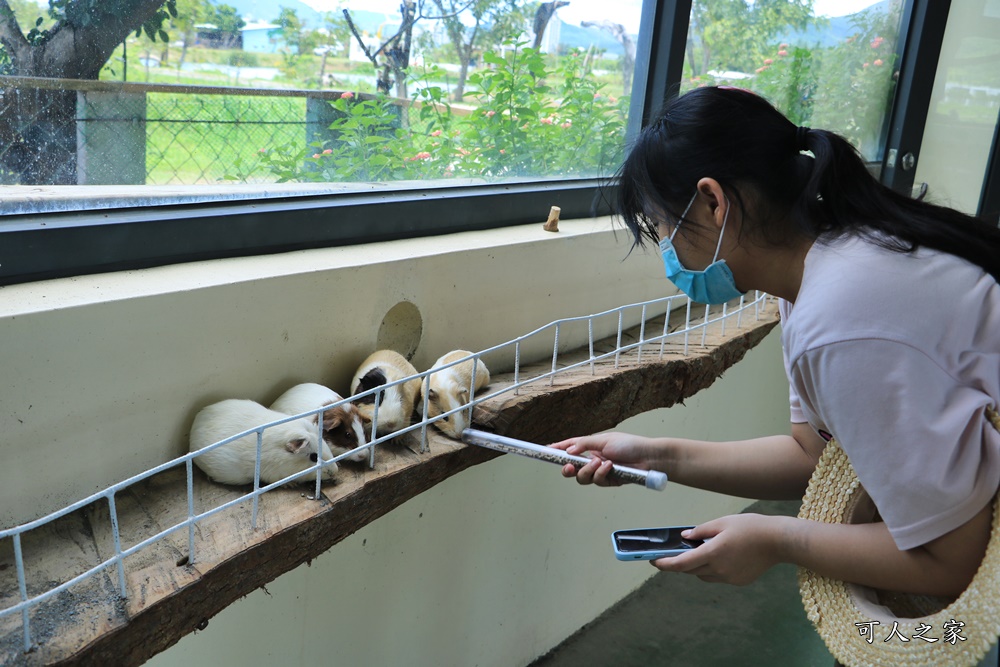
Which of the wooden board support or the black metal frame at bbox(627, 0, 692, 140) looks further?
the black metal frame at bbox(627, 0, 692, 140)

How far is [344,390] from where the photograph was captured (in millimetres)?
1213

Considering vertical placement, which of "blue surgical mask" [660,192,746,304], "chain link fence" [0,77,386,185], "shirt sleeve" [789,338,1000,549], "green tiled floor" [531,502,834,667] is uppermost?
"chain link fence" [0,77,386,185]

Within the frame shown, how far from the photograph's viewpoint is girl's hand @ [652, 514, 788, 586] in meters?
0.88

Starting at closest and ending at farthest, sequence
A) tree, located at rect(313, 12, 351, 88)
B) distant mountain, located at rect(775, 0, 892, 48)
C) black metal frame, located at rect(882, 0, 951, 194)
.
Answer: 1. tree, located at rect(313, 12, 351, 88)
2. distant mountain, located at rect(775, 0, 892, 48)
3. black metal frame, located at rect(882, 0, 951, 194)

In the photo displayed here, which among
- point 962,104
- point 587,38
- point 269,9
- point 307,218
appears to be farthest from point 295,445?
point 962,104

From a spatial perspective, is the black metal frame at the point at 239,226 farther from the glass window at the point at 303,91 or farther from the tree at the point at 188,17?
the tree at the point at 188,17

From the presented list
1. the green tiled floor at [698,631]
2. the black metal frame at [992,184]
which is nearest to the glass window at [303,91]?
the green tiled floor at [698,631]

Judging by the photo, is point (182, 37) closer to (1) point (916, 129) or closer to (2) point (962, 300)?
(2) point (962, 300)

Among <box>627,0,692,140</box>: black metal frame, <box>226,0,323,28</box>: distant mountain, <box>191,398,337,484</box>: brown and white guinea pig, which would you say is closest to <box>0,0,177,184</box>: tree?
<box>226,0,323,28</box>: distant mountain

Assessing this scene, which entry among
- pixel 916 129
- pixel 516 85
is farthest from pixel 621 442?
pixel 916 129

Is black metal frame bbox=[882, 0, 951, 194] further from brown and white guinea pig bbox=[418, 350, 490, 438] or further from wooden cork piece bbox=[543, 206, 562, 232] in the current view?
brown and white guinea pig bbox=[418, 350, 490, 438]

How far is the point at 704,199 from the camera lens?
0.90 metres

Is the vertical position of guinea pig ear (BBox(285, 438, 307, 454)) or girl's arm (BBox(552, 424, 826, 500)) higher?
guinea pig ear (BBox(285, 438, 307, 454))

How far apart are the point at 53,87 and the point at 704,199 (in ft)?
2.54
